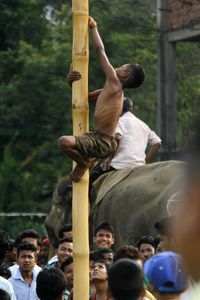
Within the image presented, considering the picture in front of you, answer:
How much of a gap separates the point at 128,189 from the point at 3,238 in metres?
3.02

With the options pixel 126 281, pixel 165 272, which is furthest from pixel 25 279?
pixel 165 272

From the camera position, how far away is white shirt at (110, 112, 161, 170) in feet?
46.5

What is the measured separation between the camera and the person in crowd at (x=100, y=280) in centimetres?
931

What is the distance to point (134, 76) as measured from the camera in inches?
361

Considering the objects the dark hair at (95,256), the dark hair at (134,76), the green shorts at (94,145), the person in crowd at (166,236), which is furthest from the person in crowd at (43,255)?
the dark hair at (134,76)

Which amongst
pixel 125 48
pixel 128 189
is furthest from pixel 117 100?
pixel 125 48

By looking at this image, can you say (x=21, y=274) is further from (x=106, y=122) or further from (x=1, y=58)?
(x=1, y=58)

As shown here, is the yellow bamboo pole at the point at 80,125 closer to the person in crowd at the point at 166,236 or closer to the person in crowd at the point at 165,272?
the person in crowd at the point at 166,236

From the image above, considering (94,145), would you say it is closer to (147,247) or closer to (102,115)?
(102,115)

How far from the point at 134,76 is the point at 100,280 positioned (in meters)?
1.79

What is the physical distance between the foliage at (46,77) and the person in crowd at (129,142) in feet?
42.7

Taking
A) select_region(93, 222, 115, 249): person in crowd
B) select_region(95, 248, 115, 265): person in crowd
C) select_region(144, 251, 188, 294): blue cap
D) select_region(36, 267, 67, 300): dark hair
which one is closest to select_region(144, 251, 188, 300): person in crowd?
select_region(144, 251, 188, 294): blue cap

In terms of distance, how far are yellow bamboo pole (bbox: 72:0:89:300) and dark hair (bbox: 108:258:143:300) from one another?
3.11m

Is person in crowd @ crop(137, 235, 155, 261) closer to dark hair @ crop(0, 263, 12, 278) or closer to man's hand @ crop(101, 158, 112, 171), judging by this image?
dark hair @ crop(0, 263, 12, 278)
